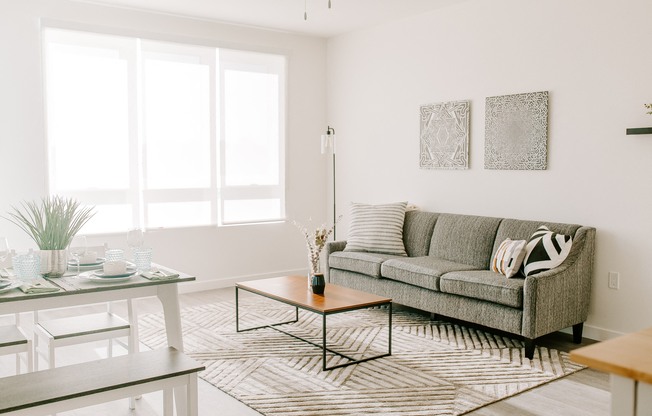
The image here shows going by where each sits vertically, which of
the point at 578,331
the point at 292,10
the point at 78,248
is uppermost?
the point at 292,10

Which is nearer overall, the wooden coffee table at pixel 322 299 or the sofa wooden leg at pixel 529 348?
the wooden coffee table at pixel 322 299

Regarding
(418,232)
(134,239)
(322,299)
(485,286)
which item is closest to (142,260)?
(134,239)

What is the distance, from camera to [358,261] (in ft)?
16.9

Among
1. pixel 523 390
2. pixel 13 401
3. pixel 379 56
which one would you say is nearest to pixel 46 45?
pixel 379 56

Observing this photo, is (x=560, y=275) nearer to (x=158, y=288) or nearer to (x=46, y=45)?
(x=158, y=288)

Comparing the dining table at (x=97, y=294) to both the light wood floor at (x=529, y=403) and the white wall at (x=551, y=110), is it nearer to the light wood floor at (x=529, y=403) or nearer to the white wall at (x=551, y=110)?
the light wood floor at (x=529, y=403)

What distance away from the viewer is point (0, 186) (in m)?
4.86

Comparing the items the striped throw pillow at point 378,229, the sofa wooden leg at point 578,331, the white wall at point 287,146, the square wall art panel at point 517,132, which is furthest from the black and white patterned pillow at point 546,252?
the white wall at point 287,146

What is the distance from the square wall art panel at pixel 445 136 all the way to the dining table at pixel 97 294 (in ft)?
10.5

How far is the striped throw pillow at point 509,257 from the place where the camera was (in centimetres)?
414

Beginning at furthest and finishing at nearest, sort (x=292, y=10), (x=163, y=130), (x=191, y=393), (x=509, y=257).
A: (x=163, y=130) → (x=292, y=10) → (x=509, y=257) → (x=191, y=393)

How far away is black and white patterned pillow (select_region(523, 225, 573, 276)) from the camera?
400 centimetres

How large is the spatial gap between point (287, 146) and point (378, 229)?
1692 mm

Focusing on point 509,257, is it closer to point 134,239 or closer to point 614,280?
point 614,280
